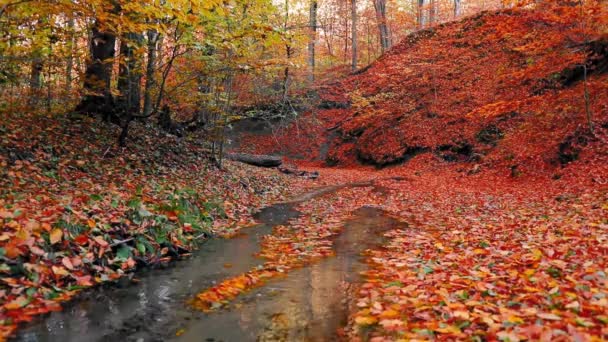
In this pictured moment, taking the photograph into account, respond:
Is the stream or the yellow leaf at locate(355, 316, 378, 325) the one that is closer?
the stream

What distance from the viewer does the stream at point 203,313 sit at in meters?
3.86

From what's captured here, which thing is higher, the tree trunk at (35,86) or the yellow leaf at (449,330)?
the tree trunk at (35,86)

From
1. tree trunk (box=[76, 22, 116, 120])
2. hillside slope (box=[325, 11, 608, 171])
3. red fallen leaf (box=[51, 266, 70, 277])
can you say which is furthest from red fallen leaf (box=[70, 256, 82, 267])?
hillside slope (box=[325, 11, 608, 171])

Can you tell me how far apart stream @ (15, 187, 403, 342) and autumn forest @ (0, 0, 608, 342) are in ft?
0.10

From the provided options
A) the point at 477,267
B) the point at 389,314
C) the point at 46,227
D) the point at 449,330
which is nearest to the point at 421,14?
the point at 477,267

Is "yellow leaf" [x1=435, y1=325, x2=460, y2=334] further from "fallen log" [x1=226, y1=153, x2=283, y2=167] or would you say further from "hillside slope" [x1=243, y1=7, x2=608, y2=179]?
"fallen log" [x1=226, y1=153, x2=283, y2=167]

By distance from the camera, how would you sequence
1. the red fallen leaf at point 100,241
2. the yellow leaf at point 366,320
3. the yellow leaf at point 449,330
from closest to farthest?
1. the yellow leaf at point 449,330
2. the yellow leaf at point 366,320
3. the red fallen leaf at point 100,241

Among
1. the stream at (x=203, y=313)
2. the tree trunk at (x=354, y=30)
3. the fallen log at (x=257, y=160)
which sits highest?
the tree trunk at (x=354, y=30)

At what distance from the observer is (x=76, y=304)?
4.46 meters

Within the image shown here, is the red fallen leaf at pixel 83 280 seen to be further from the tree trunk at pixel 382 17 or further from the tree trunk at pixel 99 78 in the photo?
the tree trunk at pixel 382 17

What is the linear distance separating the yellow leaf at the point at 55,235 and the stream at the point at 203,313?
2.55 feet

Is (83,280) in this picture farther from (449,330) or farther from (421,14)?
(421,14)

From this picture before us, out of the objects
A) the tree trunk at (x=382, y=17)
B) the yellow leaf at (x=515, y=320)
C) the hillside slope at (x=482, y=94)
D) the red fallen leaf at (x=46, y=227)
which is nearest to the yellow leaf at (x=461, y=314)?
the yellow leaf at (x=515, y=320)

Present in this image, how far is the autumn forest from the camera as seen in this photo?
4.04 metres
